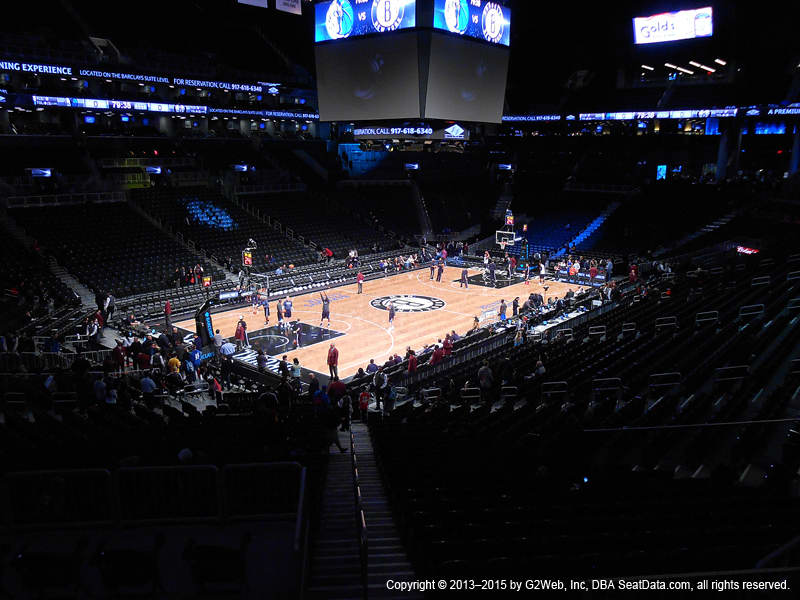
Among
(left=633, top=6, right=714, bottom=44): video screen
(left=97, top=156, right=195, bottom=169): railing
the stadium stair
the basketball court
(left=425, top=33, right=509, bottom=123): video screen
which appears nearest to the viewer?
(left=425, top=33, right=509, bottom=123): video screen

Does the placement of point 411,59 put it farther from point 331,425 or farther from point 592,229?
point 592,229

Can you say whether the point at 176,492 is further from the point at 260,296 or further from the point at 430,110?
the point at 260,296

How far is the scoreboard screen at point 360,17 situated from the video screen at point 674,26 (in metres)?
25.6

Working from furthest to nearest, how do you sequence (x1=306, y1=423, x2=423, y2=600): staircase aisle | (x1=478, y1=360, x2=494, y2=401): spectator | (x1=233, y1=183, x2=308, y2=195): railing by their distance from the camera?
(x1=233, y1=183, x2=308, y2=195): railing, (x1=478, y1=360, x2=494, y2=401): spectator, (x1=306, y1=423, x2=423, y2=600): staircase aisle

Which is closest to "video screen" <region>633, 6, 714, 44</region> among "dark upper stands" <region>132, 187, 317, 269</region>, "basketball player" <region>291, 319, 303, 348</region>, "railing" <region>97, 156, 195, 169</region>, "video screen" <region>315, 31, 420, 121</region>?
"video screen" <region>315, 31, 420, 121</region>

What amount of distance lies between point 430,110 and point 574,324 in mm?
9866

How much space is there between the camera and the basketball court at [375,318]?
22.6 metres

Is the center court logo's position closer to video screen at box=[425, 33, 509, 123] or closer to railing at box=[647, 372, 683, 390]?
video screen at box=[425, 33, 509, 123]

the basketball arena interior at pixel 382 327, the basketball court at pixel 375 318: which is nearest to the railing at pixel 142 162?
the basketball arena interior at pixel 382 327

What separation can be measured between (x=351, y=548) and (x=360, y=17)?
19892 mm

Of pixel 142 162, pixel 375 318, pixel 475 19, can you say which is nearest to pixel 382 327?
pixel 375 318

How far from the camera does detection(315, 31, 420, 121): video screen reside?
20812 mm

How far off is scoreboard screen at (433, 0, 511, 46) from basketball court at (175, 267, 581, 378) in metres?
11.9

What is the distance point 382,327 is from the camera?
2609cm
